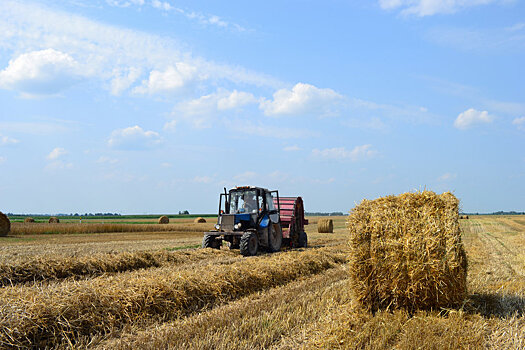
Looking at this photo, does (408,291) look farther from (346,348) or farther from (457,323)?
(346,348)

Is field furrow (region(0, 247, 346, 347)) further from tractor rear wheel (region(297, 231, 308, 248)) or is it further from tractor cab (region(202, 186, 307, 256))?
tractor rear wheel (region(297, 231, 308, 248))

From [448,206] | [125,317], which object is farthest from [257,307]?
[448,206]

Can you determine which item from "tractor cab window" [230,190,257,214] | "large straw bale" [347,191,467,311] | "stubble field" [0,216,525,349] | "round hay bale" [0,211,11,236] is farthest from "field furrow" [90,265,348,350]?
"round hay bale" [0,211,11,236]

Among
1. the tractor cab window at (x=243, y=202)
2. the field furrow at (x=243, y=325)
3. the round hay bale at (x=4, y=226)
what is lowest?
the field furrow at (x=243, y=325)

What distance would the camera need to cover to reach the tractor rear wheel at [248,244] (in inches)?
475

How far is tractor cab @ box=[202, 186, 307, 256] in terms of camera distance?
12977 mm

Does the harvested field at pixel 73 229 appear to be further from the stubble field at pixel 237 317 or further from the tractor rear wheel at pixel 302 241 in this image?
the stubble field at pixel 237 317

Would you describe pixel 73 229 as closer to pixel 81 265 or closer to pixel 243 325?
pixel 81 265

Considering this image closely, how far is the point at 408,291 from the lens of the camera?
535 centimetres

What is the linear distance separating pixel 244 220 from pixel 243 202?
25.7 inches

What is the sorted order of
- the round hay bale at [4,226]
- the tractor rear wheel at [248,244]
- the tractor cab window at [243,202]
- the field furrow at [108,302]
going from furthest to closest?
the round hay bale at [4,226], the tractor cab window at [243,202], the tractor rear wheel at [248,244], the field furrow at [108,302]

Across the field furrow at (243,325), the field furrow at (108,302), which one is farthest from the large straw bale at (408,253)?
the field furrow at (108,302)

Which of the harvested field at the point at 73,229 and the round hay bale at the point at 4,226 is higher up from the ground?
the round hay bale at the point at 4,226

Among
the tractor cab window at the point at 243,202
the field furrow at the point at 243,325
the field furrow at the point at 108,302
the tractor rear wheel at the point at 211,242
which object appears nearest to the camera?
the field furrow at the point at 243,325
